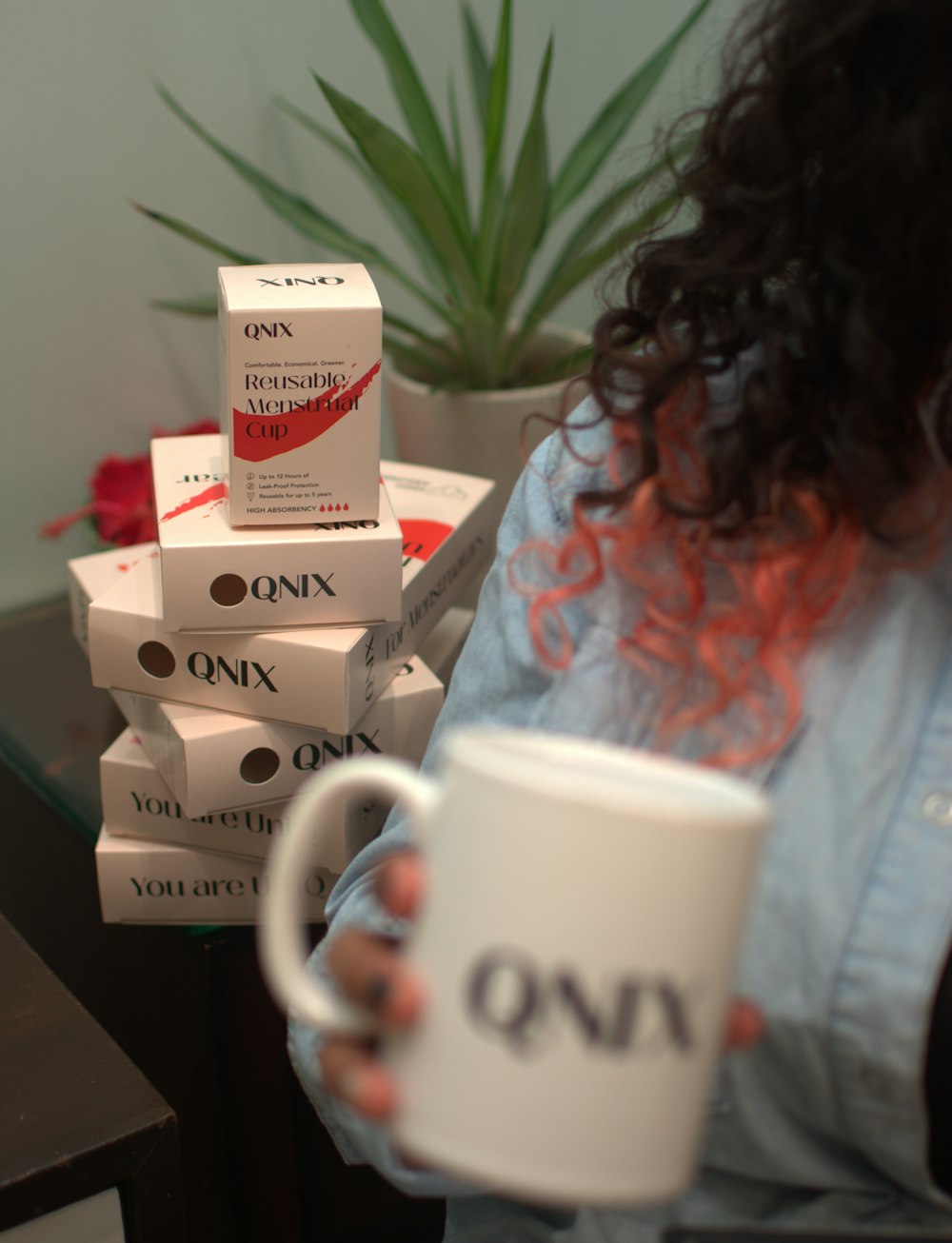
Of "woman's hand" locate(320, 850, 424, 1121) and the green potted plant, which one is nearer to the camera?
"woman's hand" locate(320, 850, 424, 1121)

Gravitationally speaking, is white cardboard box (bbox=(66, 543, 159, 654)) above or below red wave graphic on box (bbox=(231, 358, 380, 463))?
below

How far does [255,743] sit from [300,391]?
28 centimetres

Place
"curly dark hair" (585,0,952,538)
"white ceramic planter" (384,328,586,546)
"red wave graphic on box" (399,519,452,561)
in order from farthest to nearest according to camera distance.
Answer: "white ceramic planter" (384,328,586,546) < "red wave graphic on box" (399,519,452,561) < "curly dark hair" (585,0,952,538)

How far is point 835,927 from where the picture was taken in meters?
0.61

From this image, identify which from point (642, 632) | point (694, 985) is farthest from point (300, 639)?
point (694, 985)

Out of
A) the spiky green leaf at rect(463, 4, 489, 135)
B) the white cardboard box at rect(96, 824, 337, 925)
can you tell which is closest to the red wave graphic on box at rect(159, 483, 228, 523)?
the white cardboard box at rect(96, 824, 337, 925)

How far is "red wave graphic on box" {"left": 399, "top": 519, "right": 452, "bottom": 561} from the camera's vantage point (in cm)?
105

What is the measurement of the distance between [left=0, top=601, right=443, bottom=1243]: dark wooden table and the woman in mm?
319

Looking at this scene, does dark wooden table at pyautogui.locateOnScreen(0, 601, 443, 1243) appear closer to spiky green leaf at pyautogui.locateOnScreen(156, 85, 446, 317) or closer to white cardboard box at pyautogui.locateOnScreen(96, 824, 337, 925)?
white cardboard box at pyautogui.locateOnScreen(96, 824, 337, 925)

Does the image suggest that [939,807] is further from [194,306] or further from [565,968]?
[194,306]

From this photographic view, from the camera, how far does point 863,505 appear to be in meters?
0.64

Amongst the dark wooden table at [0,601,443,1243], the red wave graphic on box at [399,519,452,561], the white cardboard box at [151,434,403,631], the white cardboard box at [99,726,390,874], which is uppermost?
the white cardboard box at [151,434,403,631]

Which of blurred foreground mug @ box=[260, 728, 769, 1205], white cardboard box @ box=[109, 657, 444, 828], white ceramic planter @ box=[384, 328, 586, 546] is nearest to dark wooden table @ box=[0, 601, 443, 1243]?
white cardboard box @ box=[109, 657, 444, 828]

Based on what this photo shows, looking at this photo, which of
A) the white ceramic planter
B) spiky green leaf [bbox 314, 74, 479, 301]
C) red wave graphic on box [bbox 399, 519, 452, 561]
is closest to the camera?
red wave graphic on box [bbox 399, 519, 452, 561]
